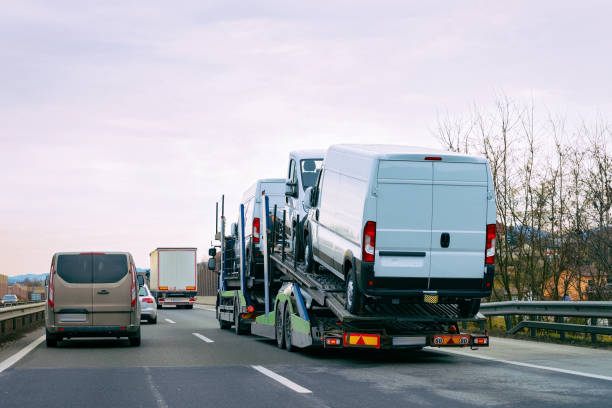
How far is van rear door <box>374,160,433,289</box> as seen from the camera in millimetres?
11031

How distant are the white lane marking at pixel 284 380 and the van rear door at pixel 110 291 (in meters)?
5.30

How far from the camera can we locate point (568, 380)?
937 cm

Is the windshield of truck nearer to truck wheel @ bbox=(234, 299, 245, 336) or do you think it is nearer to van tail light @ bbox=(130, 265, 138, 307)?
van tail light @ bbox=(130, 265, 138, 307)

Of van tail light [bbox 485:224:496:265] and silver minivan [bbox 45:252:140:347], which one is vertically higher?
van tail light [bbox 485:224:496:265]

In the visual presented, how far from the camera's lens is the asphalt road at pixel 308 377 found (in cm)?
811

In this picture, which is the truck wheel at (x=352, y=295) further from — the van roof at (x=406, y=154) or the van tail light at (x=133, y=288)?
the van tail light at (x=133, y=288)

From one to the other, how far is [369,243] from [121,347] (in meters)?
7.56

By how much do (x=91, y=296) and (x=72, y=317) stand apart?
1.81ft

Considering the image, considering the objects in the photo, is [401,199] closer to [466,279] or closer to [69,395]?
[466,279]

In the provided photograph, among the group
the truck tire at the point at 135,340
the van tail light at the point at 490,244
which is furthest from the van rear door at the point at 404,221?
the truck tire at the point at 135,340

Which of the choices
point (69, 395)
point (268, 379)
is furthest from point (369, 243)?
point (69, 395)

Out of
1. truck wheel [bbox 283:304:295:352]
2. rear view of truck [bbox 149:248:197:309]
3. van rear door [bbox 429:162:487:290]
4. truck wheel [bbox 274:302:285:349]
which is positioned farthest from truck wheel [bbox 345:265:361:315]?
rear view of truck [bbox 149:248:197:309]

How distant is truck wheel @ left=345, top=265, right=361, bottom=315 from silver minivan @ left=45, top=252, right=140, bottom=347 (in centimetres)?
611

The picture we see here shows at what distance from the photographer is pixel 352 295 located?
37.4ft
